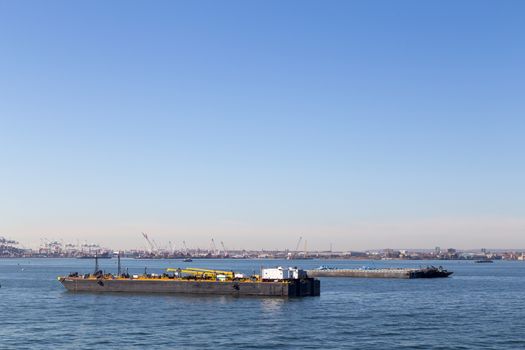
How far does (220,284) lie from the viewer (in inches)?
4555

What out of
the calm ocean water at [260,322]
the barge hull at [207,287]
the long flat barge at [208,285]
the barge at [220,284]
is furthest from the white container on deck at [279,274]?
the calm ocean water at [260,322]

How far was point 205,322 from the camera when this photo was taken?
8044 centimetres

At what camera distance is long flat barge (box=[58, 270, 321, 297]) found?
113438 millimetres

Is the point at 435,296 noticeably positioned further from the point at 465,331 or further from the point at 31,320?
the point at 31,320

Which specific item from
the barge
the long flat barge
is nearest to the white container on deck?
the barge

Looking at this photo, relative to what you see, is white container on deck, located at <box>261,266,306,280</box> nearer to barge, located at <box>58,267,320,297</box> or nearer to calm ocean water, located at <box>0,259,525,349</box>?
barge, located at <box>58,267,320,297</box>

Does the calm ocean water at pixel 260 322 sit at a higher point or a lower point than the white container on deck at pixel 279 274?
lower

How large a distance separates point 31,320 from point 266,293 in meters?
41.8

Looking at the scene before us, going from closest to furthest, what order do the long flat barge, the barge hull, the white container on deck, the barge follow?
1. the barge hull
2. the long flat barge
3. the barge
4. the white container on deck

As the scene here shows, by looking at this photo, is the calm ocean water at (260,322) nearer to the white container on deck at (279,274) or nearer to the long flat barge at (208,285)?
the long flat barge at (208,285)

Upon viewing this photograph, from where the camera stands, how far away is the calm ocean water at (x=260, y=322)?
218ft

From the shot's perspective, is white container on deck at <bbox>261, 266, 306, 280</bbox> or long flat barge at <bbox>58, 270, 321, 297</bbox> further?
white container on deck at <bbox>261, 266, 306, 280</bbox>

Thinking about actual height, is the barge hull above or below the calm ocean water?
above

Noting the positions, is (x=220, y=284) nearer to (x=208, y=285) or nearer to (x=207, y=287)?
(x=208, y=285)
